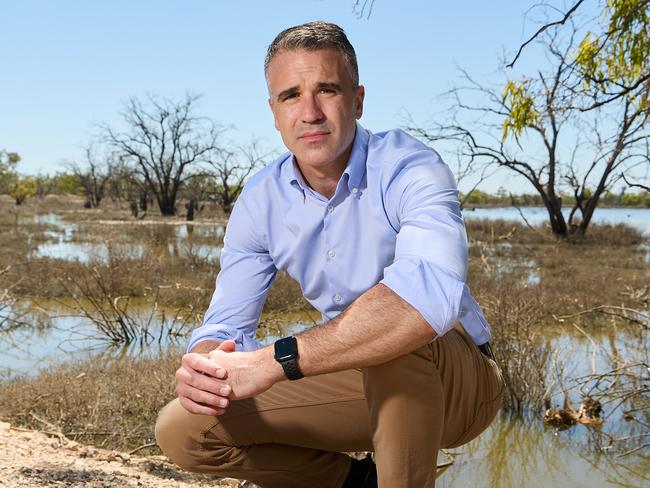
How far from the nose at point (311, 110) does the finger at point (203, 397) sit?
93 centimetres

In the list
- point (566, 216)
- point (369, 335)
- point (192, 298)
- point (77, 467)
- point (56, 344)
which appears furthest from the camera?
point (566, 216)

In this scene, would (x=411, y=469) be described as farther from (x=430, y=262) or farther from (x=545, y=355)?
(x=545, y=355)

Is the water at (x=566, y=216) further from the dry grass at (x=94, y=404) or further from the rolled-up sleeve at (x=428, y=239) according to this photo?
the rolled-up sleeve at (x=428, y=239)

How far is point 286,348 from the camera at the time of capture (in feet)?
7.22

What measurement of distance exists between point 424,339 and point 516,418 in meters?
3.99

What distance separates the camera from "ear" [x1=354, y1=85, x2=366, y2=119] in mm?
2684

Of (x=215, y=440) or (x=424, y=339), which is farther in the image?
(x=215, y=440)

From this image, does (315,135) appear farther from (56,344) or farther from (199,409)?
(56,344)

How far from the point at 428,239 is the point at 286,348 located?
1.66 feet

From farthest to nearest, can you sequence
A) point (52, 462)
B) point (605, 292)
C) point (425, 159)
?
1. point (605, 292)
2. point (52, 462)
3. point (425, 159)

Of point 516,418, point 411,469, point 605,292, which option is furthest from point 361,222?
point 605,292

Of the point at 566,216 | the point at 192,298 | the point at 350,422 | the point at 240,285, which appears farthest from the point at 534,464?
the point at 566,216

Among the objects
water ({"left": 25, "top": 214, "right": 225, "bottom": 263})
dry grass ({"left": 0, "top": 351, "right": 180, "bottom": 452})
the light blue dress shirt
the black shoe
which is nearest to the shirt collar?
the light blue dress shirt

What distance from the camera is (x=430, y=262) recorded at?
2154 mm
